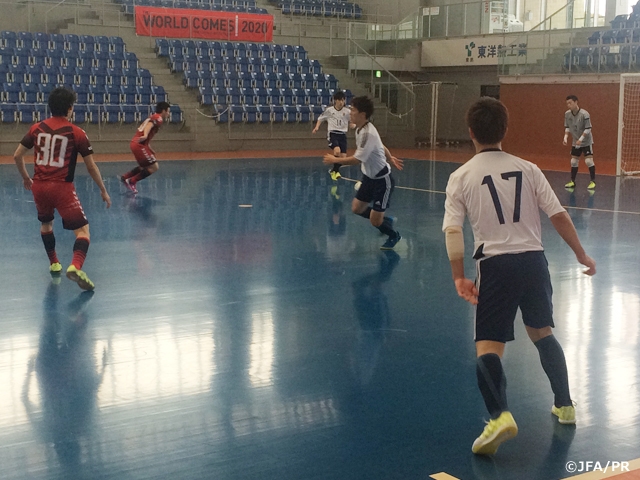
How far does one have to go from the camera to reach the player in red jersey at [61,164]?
24.4 feet

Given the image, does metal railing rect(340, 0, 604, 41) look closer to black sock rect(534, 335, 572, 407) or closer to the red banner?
the red banner

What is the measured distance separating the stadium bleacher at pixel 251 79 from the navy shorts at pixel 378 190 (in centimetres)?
1700

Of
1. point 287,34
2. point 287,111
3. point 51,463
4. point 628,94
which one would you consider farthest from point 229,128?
point 51,463

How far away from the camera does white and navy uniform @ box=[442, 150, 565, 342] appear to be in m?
4.05

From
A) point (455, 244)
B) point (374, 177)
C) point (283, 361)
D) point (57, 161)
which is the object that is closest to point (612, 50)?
point (374, 177)

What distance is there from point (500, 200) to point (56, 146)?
485cm

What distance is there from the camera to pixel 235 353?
571 centimetres

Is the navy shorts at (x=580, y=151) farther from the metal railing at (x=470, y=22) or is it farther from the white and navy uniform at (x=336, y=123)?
the metal railing at (x=470, y=22)

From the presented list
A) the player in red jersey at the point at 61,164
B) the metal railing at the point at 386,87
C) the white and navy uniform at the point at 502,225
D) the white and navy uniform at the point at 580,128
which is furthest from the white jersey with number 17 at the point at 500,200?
the metal railing at the point at 386,87

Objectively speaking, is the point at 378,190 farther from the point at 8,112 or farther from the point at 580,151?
the point at 8,112

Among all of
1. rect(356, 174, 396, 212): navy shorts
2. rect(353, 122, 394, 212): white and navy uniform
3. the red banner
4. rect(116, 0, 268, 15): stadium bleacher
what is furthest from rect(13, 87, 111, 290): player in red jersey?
rect(116, 0, 268, 15): stadium bleacher

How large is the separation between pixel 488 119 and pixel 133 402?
2551 mm

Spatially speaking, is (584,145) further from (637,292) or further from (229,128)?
(229,128)

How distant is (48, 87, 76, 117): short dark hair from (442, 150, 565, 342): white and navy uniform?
4.45 metres
